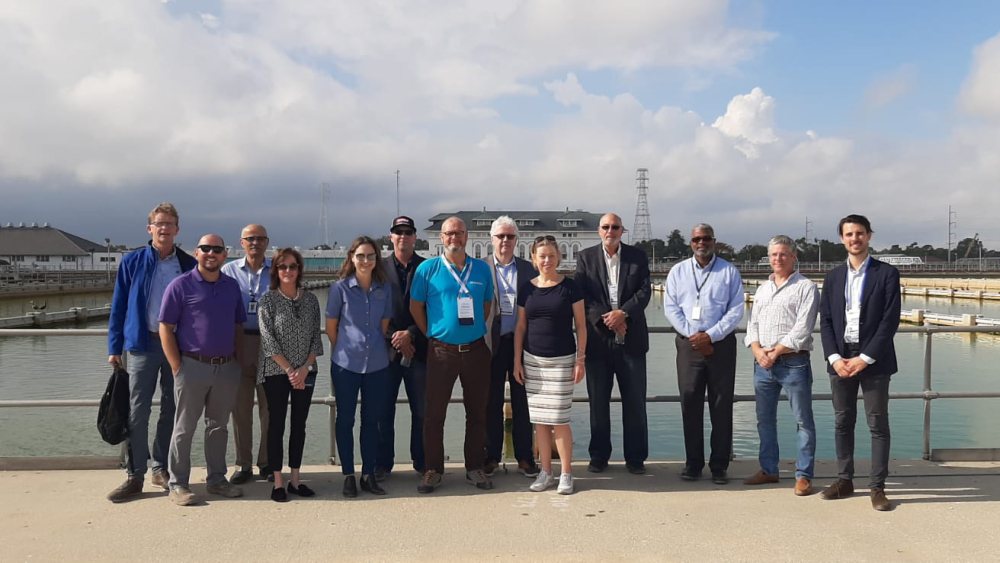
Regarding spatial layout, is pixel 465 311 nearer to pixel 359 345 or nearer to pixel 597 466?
pixel 359 345

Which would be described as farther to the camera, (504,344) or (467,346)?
(504,344)

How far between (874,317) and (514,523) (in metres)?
2.55

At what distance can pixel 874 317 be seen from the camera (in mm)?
4305

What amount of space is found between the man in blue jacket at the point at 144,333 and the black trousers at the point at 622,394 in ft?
9.60

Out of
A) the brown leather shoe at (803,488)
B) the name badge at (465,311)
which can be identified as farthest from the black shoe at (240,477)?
the brown leather shoe at (803,488)

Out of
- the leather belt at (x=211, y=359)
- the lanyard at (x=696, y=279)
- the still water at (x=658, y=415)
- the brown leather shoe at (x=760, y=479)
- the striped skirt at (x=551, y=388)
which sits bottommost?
the still water at (x=658, y=415)

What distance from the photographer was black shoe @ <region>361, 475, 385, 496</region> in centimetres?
449

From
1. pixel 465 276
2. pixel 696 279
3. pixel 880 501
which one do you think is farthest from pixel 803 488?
pixel 465 276

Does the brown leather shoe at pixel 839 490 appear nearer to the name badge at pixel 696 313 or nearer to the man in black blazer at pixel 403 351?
the name badge at pixel 696 313

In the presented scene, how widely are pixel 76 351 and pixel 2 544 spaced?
1045 inches

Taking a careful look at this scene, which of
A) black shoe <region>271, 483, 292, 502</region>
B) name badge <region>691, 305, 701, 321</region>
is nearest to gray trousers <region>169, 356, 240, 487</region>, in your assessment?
black shoe <region>271, 483, 292, 502</region>

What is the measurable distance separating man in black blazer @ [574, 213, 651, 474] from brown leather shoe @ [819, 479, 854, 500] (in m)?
1.16

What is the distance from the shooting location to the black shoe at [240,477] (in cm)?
470

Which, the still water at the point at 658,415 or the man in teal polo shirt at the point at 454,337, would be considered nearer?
the man in teal polo shirt at the point at 454,337
